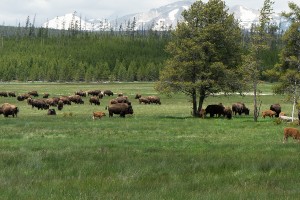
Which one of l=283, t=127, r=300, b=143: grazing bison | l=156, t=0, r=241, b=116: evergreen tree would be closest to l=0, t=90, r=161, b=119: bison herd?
l=156, t=0, r=241, b=116: evergreen tree

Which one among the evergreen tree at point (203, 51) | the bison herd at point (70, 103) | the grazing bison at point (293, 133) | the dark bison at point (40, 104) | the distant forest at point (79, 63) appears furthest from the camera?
the distant forest at point (79, 63)

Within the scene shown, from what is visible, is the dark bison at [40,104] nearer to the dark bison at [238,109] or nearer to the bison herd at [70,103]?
the bison herd at [70,103]

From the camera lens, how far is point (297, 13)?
39.9 m

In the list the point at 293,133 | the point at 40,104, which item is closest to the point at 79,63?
the point at 40,104

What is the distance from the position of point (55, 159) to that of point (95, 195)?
5.75 meters

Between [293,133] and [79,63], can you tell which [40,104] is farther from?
[79,63]

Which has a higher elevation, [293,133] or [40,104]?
[293,133]

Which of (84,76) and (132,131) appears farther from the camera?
(84,76)

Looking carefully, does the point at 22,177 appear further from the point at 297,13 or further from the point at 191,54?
the point at 297,13

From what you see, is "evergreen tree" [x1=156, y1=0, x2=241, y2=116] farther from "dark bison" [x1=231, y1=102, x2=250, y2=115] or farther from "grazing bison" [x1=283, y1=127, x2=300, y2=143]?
"grazing bison" [x1=283, y1=127, x2=300, y2=143]

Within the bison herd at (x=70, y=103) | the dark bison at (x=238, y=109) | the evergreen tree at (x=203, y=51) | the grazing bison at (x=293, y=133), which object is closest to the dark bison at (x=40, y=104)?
the bison herd at (x=70, y=103)

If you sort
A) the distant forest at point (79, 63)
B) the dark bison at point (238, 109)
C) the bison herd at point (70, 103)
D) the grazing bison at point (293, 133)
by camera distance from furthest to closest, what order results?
1. the distant forest at point (79, 63)
2. the dark bison at point (238, 109)
3. the bison herd at point (70, 103)
4. the grazing bison at point (293, 133)

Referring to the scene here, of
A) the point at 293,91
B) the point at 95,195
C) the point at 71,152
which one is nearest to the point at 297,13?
the point at 293,91

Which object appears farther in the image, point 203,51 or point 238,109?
point 238,109
